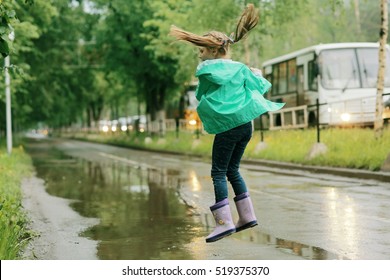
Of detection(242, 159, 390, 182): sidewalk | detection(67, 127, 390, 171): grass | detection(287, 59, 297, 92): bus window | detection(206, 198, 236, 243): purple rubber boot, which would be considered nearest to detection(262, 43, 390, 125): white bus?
detection(287, 59, 297, 92): bus window

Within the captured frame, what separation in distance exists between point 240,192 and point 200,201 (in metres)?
5.21

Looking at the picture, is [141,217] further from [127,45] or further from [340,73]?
[127,45]

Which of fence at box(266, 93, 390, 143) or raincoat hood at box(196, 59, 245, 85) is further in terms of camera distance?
fence at box(266, 93, 390, 143)

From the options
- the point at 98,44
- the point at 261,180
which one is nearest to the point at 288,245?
the point at 261,180

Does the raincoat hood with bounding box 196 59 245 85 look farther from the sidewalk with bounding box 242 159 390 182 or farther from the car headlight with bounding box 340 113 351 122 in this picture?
the car headlight with bounding box 340 113 351 122

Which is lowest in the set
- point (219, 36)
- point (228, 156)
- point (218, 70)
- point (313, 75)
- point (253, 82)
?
point (228, 156)

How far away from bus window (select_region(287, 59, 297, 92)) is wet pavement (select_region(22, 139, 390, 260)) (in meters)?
12.4

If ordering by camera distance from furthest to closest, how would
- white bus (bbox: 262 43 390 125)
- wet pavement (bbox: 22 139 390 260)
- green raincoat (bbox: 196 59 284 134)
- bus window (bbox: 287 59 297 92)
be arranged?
bus window (bbox: 287 59 297 92), white bus (bbox: 262 43 390 125), wet pavement (bbox: 22 139 390 260), green raincoat (bbox: 196 59 284 134)

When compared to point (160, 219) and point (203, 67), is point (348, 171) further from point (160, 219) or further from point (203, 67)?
point (203, 67)

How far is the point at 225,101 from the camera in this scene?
7.06 meters

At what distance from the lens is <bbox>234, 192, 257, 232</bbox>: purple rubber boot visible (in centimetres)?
747

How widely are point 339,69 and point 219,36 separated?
21866 millimetres

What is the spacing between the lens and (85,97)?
47.5 metres

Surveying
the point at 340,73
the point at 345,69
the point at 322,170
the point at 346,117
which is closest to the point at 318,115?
the point at 322,170
